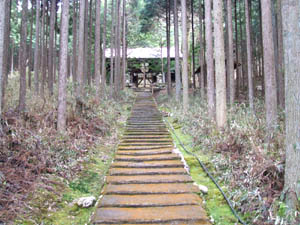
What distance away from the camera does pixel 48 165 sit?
5.78 m

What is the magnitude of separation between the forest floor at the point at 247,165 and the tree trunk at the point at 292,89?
464 mm

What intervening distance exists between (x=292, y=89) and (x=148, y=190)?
3.30m

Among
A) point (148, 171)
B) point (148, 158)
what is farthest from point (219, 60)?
point (148, 171)

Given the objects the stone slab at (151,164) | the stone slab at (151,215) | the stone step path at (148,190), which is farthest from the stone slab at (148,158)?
the stone slab at (151,215)

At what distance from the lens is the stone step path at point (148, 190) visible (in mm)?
4355

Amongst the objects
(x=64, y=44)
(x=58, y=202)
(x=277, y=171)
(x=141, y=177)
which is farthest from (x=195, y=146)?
(x=64, y=44)

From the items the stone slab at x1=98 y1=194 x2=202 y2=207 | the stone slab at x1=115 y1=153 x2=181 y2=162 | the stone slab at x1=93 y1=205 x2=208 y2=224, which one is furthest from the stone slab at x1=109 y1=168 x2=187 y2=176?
the stone slab at x1=93 y1=205 x2=208 y2=224

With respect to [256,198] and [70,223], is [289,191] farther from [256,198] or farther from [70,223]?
[70,223]

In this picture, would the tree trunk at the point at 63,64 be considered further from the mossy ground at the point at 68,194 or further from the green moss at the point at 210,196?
the green moss at the point at 210,196

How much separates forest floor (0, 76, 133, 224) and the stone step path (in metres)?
0.37

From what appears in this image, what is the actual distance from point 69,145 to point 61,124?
1015mm

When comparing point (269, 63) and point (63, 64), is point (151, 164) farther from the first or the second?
point (269, 63)

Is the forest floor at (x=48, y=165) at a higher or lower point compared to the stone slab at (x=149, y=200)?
higher

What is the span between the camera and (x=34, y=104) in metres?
8.82
